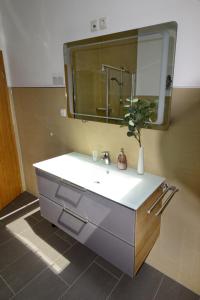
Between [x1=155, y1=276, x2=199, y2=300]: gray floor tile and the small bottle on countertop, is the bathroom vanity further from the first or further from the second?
[x1=155, y1=276, x2=199, y2=300]: gray floor tile

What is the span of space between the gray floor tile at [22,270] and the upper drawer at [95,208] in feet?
1.95

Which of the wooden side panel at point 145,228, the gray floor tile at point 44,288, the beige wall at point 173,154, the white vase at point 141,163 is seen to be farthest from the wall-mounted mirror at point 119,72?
the gray floor tile at point 44,288

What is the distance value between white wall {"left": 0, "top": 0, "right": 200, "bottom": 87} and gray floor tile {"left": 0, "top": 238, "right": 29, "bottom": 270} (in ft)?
5.56

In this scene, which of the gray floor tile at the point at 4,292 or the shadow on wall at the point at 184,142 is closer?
→ the shadow on wall at the point at 184,142

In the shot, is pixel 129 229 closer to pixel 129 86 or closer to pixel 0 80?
pixel 129 86

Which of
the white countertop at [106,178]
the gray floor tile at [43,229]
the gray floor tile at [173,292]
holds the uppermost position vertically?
the white countertop at [106,178]

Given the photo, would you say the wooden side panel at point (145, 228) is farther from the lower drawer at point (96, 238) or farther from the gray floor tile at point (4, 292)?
the gray floor tile at point (4, 292)

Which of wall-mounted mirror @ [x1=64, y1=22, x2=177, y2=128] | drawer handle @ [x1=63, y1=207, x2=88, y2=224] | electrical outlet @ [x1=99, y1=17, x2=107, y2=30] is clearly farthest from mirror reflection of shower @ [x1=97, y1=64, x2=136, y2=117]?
drawer handle @ [x1=63, y1=207, x2=88, y2=224]

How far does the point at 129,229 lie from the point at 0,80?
89.0 inches

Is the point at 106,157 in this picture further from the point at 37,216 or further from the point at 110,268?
the point at 37,216

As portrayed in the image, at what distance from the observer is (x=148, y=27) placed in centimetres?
132

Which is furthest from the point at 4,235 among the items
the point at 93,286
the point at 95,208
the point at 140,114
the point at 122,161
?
the point at 140,114

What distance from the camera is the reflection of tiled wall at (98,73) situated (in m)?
1.51

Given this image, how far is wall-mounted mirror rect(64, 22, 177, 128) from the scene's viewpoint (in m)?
1.32
